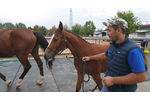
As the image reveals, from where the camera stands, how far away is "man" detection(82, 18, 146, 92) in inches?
38.1

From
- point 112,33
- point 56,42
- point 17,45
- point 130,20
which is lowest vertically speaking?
point 17,45

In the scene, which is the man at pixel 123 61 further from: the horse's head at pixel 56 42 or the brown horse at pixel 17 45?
the brown horse at pixel 17 45

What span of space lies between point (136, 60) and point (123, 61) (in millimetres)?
164

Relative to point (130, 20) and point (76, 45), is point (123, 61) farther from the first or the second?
point (130, 20)

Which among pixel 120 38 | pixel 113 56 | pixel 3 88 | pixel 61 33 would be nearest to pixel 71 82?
pixel 61 33

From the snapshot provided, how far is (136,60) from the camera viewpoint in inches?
38.2

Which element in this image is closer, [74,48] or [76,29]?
[74,48]

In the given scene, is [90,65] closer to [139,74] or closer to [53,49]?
[53,49]

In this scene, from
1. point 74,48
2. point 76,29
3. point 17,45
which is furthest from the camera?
point 76,29

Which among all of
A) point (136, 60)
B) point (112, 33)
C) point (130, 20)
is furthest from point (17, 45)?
point (130, 20)

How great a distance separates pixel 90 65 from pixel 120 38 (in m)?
1.14

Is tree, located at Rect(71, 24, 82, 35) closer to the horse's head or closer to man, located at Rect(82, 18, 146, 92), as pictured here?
the horse's head

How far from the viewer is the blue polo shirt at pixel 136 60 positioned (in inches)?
37.4

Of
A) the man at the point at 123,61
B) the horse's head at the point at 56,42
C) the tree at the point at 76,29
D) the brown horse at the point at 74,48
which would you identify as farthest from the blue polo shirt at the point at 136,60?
the tree at the point at 76,29
